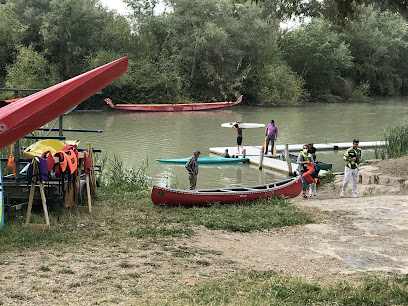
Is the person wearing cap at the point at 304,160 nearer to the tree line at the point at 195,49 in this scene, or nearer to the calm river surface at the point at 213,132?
the calm river surface at the point at 213,132

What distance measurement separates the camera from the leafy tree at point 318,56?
58656 millimetres

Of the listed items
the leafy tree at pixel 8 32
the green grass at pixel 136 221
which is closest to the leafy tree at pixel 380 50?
the leafy tree at pixel 8 32

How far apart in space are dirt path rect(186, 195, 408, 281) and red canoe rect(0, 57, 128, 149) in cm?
293

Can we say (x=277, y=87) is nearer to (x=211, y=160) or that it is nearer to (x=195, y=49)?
(x=195, y=49)

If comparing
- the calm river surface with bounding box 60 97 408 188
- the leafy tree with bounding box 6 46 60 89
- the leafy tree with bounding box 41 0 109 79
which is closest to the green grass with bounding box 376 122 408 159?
the calm river surface with bounding box 60 97 408 188

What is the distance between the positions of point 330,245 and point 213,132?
2269 centimetres

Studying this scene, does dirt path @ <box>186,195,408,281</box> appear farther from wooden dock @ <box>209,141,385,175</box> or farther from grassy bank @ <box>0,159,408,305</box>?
wooden dock @ <box>209,141,385,175</box>

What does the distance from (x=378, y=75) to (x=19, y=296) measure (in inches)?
2551

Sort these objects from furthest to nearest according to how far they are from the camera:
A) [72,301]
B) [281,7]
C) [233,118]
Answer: [281,7]
[233,118]
[72,301]

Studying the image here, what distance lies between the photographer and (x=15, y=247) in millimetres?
7535

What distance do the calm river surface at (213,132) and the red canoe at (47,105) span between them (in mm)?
9005

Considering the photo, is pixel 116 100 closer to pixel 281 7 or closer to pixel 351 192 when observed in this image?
pixel 281 7

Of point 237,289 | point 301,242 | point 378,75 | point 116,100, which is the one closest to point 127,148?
point 301,242

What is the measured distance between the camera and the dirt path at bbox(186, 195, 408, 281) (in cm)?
745
